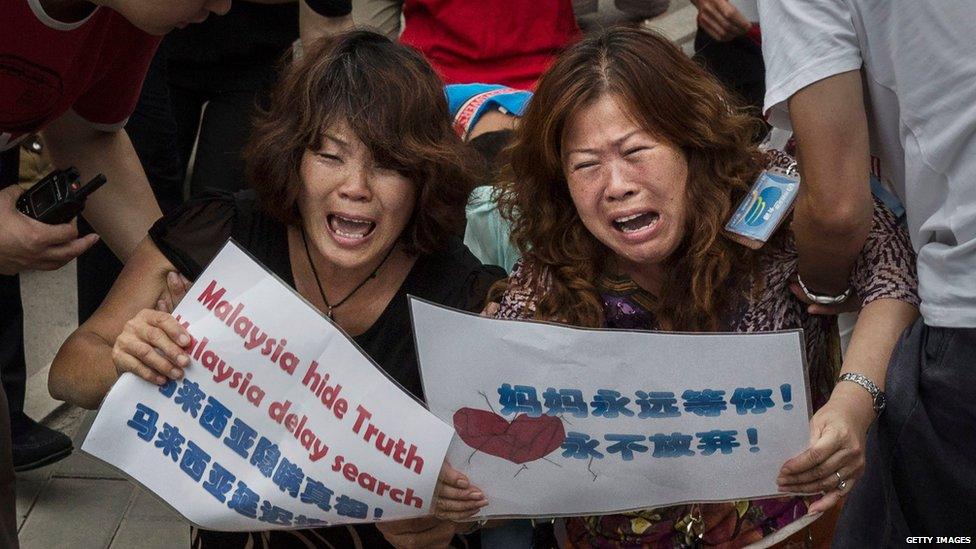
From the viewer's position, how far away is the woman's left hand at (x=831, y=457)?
1.95 metres

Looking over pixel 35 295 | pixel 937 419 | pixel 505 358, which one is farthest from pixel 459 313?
pixel 35 295

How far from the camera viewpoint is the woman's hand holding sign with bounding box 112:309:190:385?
1.99 meters

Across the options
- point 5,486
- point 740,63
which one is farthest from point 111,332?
point 740,63

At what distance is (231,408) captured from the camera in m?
2.00

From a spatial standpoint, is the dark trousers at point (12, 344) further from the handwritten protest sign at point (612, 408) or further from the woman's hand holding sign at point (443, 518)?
the handwritten protest sign at point (612, 408)

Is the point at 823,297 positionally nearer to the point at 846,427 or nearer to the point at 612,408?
the point at 846,427

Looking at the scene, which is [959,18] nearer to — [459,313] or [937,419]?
[937,419]

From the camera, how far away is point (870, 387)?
6.70 feet

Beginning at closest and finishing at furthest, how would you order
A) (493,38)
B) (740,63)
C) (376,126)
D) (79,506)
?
(376,126) → (493,38) → (79,506) → (740,63)

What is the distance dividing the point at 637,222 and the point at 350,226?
0.50 meters

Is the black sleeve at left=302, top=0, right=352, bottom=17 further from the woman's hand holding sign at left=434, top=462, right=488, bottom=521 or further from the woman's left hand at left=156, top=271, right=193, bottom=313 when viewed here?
the woman's hand holding sign at left=434, top=462, right=488, bottom=521

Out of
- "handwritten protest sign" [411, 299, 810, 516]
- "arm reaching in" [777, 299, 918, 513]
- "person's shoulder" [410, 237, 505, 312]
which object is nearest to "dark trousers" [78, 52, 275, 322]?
"person's shoulder" [410, 237, 505, 312]

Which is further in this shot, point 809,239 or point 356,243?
point 356,243

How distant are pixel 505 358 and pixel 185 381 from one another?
19.4 inches
